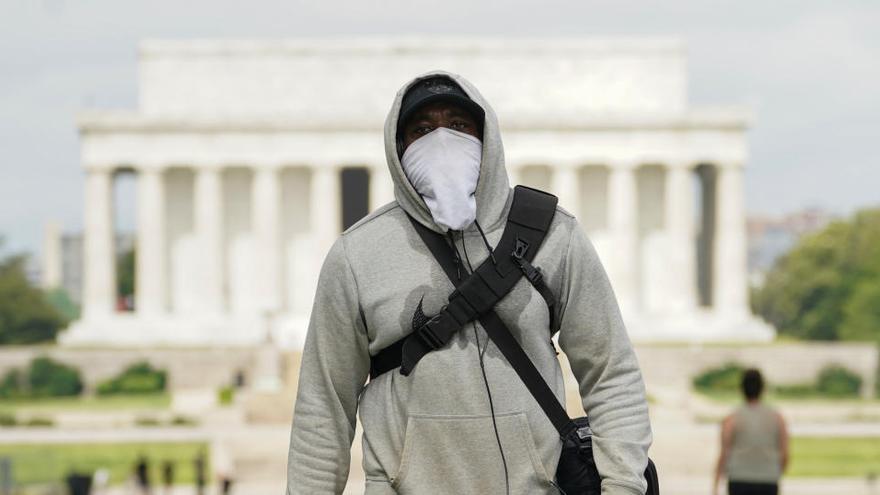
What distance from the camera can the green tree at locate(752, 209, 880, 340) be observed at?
9488 centimetres

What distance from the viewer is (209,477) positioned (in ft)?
118

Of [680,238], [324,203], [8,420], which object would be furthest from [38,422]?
[680,238]

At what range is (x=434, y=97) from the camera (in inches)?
260

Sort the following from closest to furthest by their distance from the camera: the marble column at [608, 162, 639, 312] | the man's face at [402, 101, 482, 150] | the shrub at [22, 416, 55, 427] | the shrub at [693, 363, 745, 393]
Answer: the man's face at [402, 101, 482, 150] < the shrub at [22, 416, 55, 427] < the shrub at [693, 363, 745, 393] < the marble column at [608, 162, 639, 312]

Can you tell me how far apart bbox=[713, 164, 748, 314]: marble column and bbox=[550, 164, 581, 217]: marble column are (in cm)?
810

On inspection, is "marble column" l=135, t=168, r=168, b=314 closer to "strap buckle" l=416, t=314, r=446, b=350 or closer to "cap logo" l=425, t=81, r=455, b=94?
"cap logo" l=425, t=81, r=455, b=94

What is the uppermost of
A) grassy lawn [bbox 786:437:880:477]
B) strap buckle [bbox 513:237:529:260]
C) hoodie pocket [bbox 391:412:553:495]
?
strap buckle [bbox 513:237:529:260]

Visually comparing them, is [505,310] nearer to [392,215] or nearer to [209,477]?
[392,215]

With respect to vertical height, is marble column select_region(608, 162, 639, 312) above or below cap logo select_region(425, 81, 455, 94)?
above

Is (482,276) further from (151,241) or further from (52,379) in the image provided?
(151,241)

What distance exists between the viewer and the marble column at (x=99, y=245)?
3548 inches

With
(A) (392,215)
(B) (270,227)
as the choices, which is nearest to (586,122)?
(B) (270,227)

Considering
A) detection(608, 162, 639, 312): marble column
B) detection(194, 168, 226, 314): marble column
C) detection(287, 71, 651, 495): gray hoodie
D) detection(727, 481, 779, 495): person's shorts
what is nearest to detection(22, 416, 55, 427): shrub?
detection(194, 168, 226, 314): marble column

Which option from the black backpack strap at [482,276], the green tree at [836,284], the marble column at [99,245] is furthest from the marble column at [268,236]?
the black backpack strap at [482,276]
